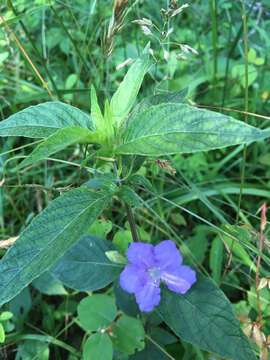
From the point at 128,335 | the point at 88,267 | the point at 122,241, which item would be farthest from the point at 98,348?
the point at 122,241

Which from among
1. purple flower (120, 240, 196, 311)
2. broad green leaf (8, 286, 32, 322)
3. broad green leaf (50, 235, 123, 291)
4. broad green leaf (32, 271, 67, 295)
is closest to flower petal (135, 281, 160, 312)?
purple flower (120, 240, 196, 311)

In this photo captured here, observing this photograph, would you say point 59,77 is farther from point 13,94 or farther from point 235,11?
point 235,11

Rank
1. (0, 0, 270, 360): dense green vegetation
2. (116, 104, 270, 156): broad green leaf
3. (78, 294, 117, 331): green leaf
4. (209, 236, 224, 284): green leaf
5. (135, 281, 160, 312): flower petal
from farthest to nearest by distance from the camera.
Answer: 1. (209, 236, 224, 284): green leaf
2. (78, 294, 117, 331): green leaf
3. (0, 0, 270, 360): dense green vegetation
4. (135, 281, 160, 312): flower petal
5. (116, 104, 270, 156): broad green leaf

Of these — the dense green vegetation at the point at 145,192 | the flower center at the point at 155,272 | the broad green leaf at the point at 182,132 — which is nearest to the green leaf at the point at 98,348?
the dense green vegetation at the point at 145,192

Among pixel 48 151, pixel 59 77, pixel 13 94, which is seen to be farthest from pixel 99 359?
pixel 59 77

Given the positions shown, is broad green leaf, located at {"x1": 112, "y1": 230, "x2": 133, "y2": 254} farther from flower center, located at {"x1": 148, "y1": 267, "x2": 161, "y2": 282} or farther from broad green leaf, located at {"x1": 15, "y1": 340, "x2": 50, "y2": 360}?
A: broad green leaf, located at {"x1": 15, "y1": 340, "x2": 50, "y2": 360}

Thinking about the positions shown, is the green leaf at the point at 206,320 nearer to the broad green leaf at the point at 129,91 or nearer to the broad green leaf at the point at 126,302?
the broad green leaf at the point at 126,302

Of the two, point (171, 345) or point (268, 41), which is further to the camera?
point (268, 41)
